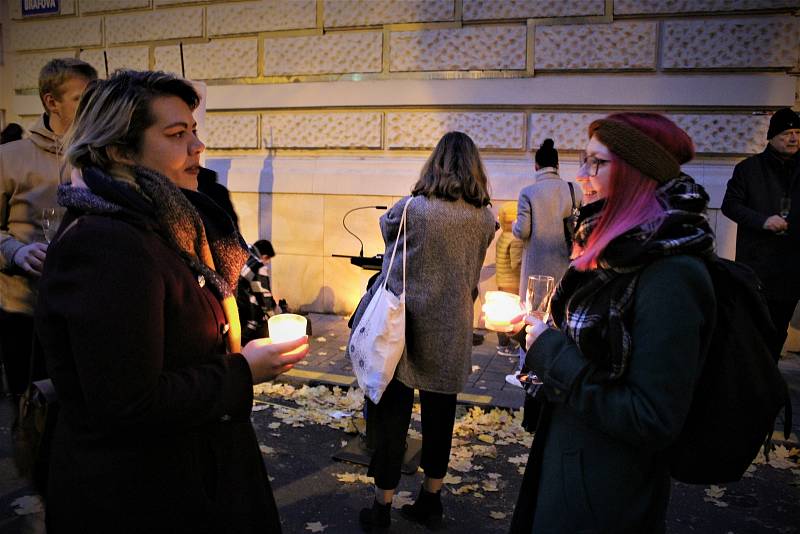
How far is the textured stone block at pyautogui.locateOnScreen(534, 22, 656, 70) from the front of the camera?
6.86 metres

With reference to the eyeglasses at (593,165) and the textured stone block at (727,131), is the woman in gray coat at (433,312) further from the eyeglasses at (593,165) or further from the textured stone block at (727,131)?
the textured stone block at (727,131)

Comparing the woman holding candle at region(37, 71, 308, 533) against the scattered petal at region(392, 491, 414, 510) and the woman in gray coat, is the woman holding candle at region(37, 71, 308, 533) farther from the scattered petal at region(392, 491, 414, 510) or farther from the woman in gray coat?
the scattered petal at region(392, 491, 414, 510)

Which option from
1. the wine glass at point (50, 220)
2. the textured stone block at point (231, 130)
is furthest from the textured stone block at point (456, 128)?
the wine glass at point (50, 220)

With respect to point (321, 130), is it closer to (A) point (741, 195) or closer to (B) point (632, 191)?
(A) point (741, 195)

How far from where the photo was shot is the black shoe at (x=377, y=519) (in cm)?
336

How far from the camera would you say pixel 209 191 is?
157 inches

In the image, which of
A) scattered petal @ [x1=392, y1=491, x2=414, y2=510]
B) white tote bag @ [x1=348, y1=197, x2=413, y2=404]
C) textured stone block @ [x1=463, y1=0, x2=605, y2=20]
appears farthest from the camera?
textured stone block @ [x1=463, y1=0, x2=605, y2=20]

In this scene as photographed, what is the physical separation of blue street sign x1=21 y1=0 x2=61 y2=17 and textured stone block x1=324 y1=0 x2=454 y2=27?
4.28 meters

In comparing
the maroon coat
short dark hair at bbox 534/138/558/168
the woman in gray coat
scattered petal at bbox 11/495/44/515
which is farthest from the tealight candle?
short dark hair at bbox 534/138/558/168

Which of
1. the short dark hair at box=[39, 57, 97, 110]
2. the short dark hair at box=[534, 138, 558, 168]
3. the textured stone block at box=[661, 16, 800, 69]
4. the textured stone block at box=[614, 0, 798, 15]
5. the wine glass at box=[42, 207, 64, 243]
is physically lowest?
the wine glass at box=[42, 207, 64, 243]

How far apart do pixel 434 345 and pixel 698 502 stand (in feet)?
5.99

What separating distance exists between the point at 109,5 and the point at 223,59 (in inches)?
80.3

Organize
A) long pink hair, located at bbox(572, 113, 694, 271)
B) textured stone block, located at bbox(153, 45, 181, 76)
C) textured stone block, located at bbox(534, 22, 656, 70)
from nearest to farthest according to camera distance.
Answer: long pink hair, located at bbox(572, 113, 694, 271) → textured stone block, located at bbox(534, 22, 656, 70) → textured stone block, located at bbox(153, 45, 181, 76)

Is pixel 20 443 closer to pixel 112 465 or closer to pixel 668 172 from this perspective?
pixel 112 465
